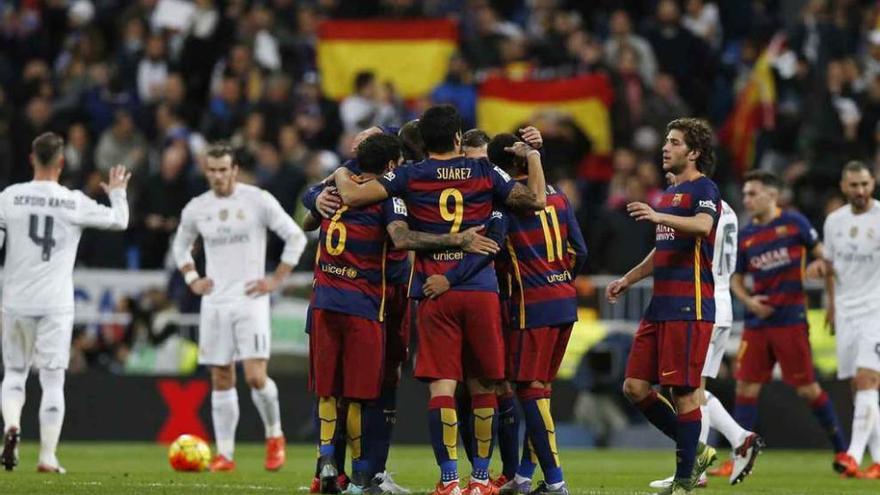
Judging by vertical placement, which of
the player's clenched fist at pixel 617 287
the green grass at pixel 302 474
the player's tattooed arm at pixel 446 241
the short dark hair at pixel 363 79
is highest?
the short dark hair at pixel 363 79

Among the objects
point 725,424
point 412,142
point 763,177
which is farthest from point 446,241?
point 763,177

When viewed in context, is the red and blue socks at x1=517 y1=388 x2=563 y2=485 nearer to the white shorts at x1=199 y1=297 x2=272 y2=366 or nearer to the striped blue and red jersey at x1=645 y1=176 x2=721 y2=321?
the striped blue and red jersey at x1=645 y1=176 x2=721 y2=321

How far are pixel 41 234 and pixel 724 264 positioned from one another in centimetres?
577

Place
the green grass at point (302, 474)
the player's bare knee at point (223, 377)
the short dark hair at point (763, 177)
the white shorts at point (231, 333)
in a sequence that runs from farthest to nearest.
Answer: the short dark hair at point (763, 177), the player's bare knee at point (223, 377), the white shorts at point (231, 333), the green grass at point (302, 474)

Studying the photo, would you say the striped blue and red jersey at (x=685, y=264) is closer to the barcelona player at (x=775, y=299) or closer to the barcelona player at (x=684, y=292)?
the barcelona player at (x=684, y=292)

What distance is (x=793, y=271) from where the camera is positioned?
1722 cm

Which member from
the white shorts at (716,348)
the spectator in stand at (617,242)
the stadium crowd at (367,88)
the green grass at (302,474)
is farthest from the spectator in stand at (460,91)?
the white shorts at (716,348)

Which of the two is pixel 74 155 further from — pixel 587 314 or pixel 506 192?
pixel 506 192

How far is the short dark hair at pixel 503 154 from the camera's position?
42.4 feet

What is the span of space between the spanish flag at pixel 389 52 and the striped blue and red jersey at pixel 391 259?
42.9ft

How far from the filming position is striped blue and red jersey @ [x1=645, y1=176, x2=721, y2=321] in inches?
502

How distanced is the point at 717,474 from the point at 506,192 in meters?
5.05

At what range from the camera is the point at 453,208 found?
12328 mm

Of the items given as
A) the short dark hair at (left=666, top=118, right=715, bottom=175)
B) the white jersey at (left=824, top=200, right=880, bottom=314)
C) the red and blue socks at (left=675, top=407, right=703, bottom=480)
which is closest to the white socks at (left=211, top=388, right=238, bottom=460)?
the red and blue socks at (left=675, top=407, right=703, bottom=480)
